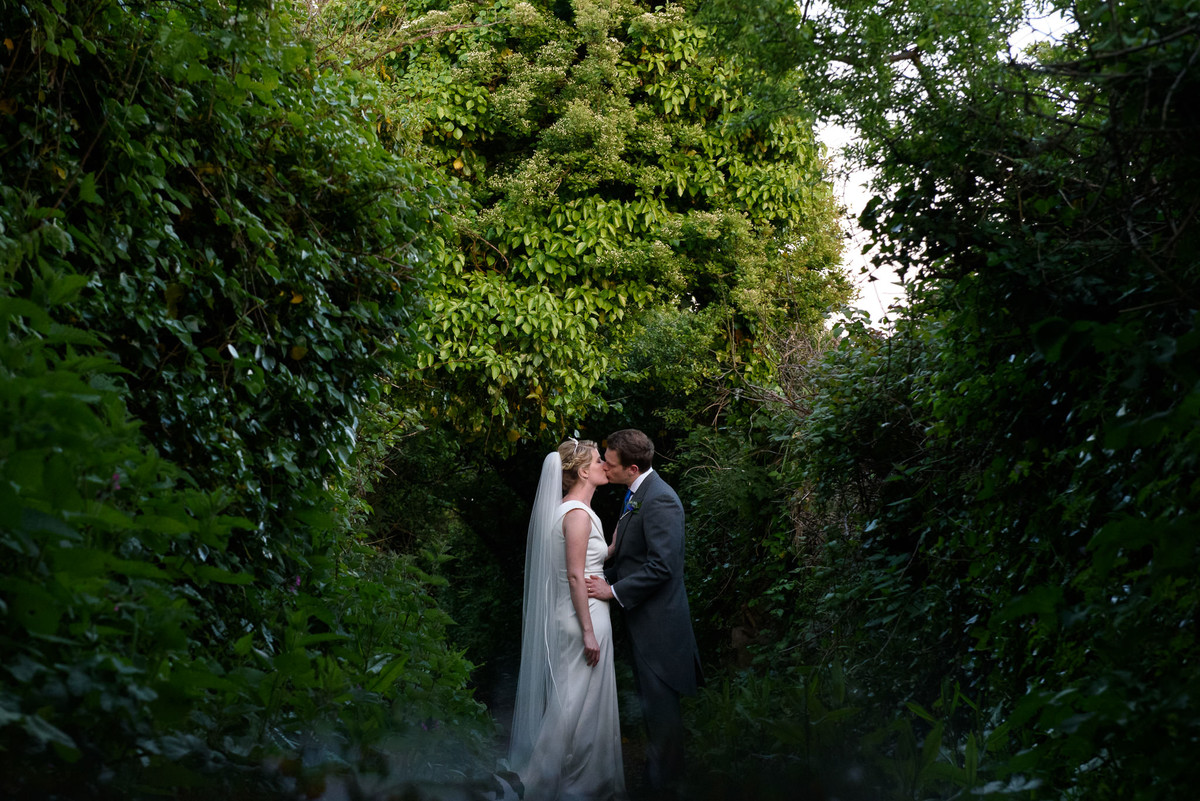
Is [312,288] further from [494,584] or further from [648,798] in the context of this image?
[494,584]

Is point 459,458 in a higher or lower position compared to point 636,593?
higher

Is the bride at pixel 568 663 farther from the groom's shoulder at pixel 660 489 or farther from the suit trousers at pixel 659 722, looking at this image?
the groom's shoulder at pixel 660 489

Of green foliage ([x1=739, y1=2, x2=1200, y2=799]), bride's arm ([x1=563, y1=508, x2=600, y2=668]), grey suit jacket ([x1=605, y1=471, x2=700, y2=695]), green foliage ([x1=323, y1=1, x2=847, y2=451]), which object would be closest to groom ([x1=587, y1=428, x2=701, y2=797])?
grey suit jacket ([x1=605, y1=471, x2=700, y2=695])

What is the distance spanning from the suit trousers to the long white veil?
58cm

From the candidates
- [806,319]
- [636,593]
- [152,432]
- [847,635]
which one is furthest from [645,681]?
[806,319]

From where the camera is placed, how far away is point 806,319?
1252 cm

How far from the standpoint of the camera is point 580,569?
6449mm

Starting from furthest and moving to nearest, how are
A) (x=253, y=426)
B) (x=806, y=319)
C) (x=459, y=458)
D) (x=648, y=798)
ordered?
(x=459, y=458), (x=806, y=319), (x=648, y=798), (x=253, y=426)

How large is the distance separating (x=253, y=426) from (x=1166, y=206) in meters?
3.23

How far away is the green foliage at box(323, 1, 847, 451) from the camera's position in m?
11.0

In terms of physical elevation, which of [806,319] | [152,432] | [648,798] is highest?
[806,319]

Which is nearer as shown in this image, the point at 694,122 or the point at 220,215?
the point at 220,215

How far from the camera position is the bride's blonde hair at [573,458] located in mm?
6945

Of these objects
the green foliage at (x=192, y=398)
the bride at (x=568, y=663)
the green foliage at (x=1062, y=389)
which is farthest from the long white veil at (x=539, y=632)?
the green foliage at (x=1062, y=389)
